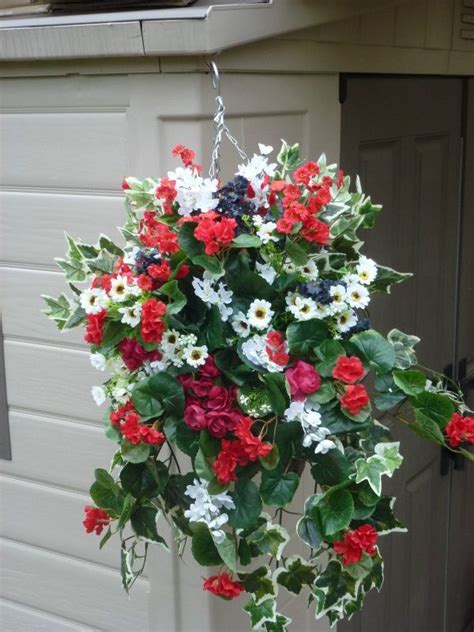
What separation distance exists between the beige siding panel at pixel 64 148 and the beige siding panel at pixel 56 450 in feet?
1.86

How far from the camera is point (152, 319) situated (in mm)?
1187

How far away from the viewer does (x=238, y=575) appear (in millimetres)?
1360

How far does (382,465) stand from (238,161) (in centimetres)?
78

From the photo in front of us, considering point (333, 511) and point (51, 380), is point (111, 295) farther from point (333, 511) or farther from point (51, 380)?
point (51, 380)

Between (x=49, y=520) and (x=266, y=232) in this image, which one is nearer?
(x=266, y=232)

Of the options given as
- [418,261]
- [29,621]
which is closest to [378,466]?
→ [29,621]

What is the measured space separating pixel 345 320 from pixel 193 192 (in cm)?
30

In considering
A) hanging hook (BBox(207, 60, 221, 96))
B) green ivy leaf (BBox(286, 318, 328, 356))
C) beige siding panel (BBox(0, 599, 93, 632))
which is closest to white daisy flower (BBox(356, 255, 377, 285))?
green ivy leaf (BBox(286, 318, 328, 356))

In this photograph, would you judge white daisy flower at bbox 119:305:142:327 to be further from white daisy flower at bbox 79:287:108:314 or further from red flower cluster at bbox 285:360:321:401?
red flower cluster at bbox 285:360:321:401

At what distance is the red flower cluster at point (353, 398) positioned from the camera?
45.7 inches

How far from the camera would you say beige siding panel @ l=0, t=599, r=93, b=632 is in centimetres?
211

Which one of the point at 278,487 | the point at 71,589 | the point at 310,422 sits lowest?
the point at 71,589

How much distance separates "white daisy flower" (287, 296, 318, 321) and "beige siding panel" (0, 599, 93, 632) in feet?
4.08

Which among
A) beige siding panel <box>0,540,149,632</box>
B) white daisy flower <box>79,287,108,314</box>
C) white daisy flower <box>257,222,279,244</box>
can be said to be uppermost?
white daisy flower <box>257,222,279,244</box>
